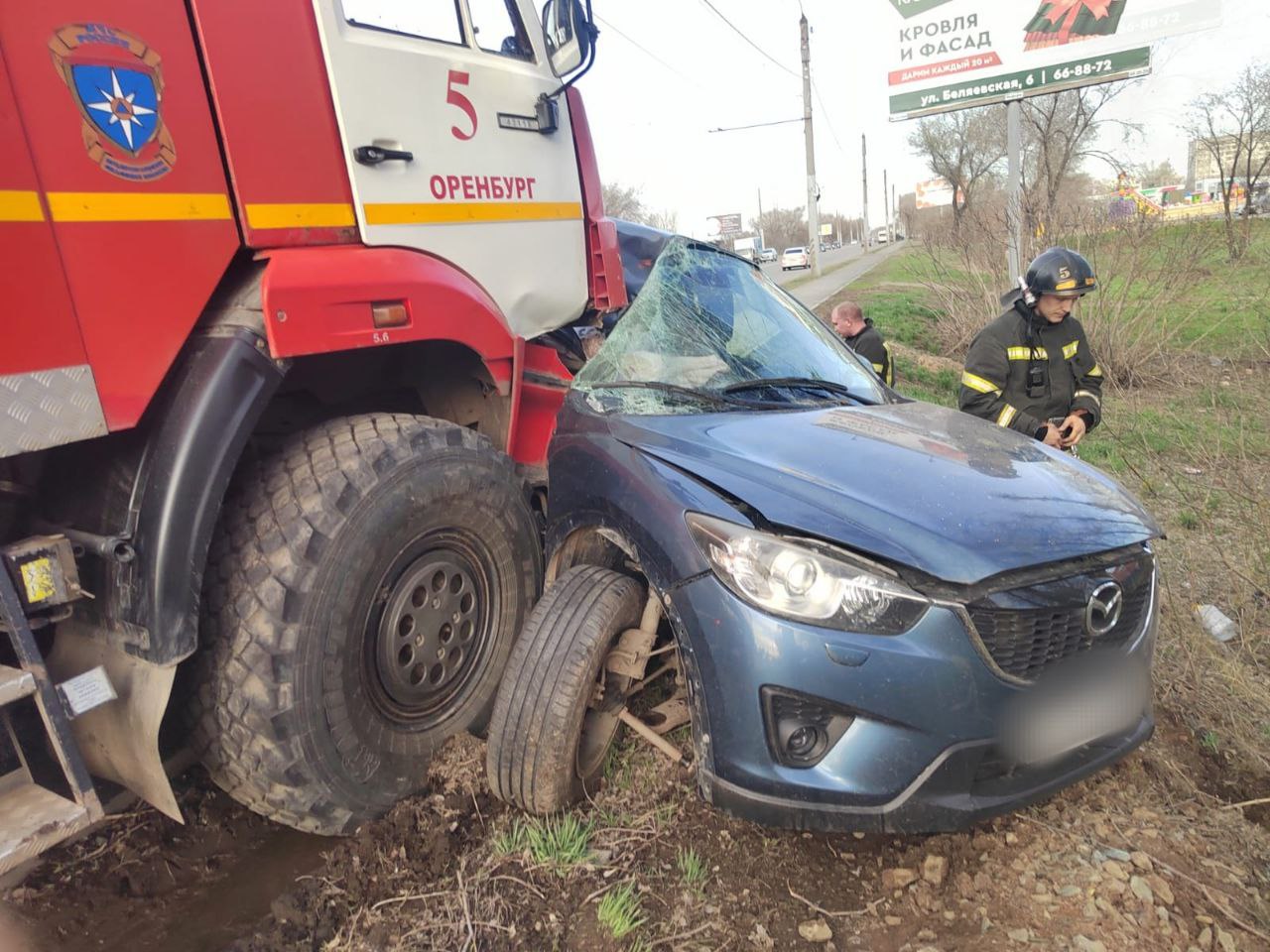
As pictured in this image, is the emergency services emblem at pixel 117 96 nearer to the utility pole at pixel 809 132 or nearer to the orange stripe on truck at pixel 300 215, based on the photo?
the orange stripe on truck at pixel 300 215

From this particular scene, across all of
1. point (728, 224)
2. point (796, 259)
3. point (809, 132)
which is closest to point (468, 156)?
point (809, 132)

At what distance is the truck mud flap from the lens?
211 cm

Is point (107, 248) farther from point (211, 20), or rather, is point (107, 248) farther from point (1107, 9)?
point (1107, 9)

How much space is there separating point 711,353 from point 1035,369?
7.83ft

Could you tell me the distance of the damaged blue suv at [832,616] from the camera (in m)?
1.90

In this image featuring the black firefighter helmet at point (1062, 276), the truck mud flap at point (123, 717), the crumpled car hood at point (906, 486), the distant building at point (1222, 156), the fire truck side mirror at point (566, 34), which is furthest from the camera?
the distant building at point (1222, 156)

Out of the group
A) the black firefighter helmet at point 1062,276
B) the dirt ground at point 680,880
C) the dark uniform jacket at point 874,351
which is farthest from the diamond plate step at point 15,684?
the dark uniform jacket at point 874,351

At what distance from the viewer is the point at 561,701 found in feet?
7.57

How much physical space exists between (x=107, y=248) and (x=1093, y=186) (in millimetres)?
13006

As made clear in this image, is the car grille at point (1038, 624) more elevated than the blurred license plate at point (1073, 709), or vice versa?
the car grille at point (1038, 624)

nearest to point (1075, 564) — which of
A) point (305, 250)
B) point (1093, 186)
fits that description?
point (305, 250)

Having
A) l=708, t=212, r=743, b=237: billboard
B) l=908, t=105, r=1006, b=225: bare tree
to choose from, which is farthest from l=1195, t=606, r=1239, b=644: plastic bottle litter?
l=708, t=212, r=743, b=237: billboard

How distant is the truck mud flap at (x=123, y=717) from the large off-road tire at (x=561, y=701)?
917 mm

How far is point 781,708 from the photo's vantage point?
1.96m
